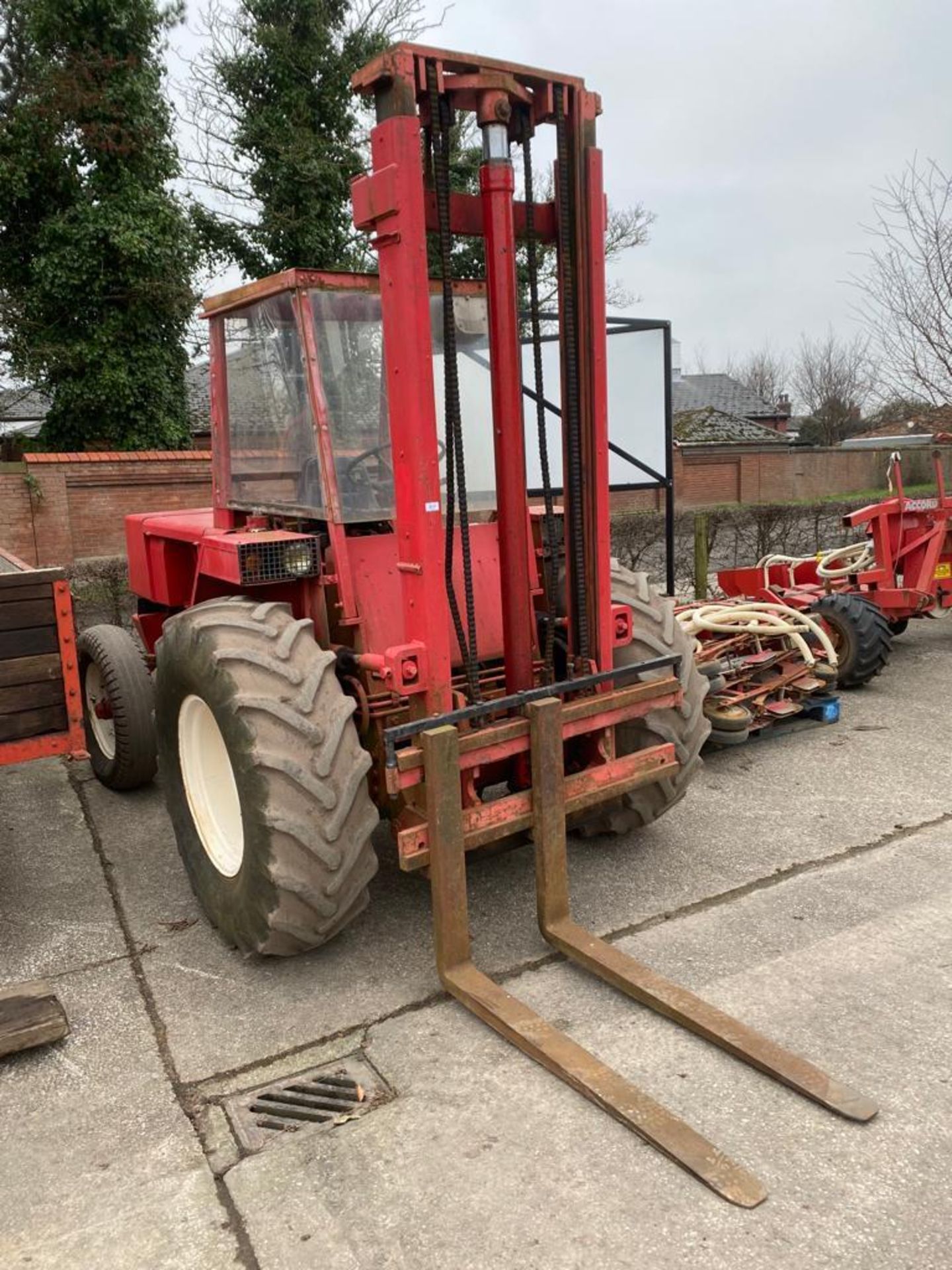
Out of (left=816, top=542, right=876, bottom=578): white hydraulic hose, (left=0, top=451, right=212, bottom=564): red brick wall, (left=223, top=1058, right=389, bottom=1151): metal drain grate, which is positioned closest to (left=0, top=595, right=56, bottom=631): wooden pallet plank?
(left=223, top=1058, right=389, bottom=1151): metal drain grate

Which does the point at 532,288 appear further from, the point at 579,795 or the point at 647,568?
the point at 647,568

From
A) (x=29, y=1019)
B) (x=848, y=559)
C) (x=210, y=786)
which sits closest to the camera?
(x=29, y=1019)

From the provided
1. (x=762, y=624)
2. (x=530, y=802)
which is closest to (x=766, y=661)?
(x=762, y=624)

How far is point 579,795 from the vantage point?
3453 millimetres

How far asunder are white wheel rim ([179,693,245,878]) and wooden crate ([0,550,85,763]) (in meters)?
0.39

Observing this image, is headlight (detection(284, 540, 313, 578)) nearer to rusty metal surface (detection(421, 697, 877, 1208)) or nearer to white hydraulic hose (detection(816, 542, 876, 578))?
rusty metal surface (detection(421, 697, 877, 1208))

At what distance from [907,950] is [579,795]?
49.3 inches

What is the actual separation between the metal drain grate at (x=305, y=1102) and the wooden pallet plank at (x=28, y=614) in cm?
179

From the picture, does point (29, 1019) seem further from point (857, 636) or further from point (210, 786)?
point (857, 636)

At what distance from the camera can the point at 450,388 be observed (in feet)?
10.4

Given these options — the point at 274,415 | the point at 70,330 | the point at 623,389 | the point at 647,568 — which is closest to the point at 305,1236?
the point at 274,415

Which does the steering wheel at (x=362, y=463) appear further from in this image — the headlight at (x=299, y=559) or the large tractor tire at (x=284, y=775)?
the large tractor tire at (x=284, y=775)

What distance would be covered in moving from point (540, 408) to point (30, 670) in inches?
80.3

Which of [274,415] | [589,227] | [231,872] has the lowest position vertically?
[231,872]
